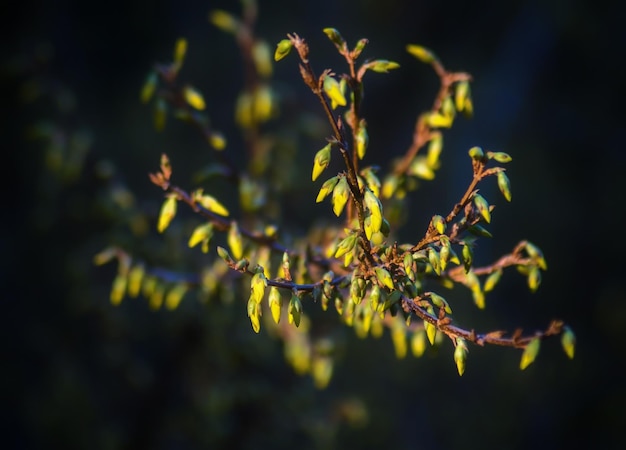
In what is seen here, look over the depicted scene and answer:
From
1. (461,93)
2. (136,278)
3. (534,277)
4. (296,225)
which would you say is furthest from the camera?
(296,225)

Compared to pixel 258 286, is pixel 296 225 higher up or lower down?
lower down

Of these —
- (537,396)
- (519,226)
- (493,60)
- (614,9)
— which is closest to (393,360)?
(537,396)

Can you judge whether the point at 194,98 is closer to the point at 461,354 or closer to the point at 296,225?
the point at 461,354

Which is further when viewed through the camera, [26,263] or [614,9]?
[614,9]

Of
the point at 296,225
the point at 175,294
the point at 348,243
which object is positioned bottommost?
the point at 296,225

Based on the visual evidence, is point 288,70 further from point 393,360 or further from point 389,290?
point 389,290

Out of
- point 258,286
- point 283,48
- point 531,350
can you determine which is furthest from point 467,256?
point 283,48

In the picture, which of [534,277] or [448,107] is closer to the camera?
[534,277]
